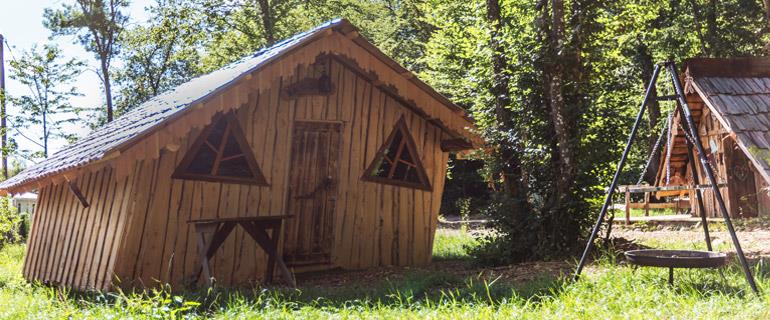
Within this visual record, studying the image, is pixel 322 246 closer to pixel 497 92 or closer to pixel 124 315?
pixel 497 92

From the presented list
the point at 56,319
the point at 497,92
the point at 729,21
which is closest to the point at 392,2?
the point at 729,21

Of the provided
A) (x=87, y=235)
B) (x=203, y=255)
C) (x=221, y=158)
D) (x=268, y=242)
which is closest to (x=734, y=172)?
(x=268, y=242)

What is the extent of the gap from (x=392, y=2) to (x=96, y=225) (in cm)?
2295

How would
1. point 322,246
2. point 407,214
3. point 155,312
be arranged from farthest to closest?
point 407,214 < point 322,246 < point 155,312

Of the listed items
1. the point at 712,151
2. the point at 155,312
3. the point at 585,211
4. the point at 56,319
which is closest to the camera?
the point at 155,312

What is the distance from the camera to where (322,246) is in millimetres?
9477

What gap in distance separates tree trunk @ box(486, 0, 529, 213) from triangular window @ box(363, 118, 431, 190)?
4.52ft

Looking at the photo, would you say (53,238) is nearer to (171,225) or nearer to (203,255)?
(171,225)

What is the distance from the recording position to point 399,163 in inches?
408

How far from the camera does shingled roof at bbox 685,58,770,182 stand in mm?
7148

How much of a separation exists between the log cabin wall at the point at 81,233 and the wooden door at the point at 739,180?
12534mm

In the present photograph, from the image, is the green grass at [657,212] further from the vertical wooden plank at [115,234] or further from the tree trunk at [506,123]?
the vertical wooden plank at [115,234]

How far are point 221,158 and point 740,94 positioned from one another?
6.39 meters

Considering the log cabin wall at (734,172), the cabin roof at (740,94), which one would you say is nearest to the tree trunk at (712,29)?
the log cabin wall at (734,172)
